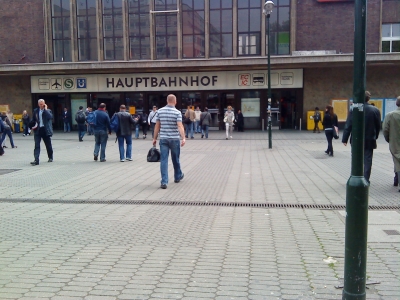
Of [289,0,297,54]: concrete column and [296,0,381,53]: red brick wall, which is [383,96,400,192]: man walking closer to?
[289,0,297,54]: concrete column

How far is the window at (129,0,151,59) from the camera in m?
30.6

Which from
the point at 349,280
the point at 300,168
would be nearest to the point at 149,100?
the point at 300,168

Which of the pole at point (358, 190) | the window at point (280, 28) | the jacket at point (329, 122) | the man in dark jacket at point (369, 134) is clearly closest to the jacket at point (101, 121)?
the jacket at point (329, 122)

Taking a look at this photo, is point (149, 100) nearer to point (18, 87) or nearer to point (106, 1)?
point (106, 1)

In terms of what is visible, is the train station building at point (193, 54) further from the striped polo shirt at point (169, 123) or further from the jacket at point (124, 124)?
the striped polo shirt at point (169, 123)

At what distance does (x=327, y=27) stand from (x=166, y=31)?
11170 mm

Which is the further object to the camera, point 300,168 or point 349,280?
point 300,168

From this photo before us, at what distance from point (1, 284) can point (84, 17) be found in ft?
98.3

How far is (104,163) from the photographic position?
44.4ft

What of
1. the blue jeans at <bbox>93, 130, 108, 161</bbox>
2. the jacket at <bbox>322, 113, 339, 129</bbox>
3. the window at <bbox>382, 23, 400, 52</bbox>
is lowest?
the blue jeans at <bbox>93, 130, 108, 161</bbox>

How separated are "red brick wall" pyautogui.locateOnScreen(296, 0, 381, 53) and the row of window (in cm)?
108

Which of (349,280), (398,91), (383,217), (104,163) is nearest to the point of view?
(349,280)

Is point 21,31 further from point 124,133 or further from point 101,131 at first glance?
point 124,133

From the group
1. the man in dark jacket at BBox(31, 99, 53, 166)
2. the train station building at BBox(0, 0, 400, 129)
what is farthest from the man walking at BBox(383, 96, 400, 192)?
the train station building at BBox(0, 0, 400, 129)
